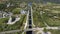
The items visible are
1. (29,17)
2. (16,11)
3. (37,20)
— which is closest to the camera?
(37,20)

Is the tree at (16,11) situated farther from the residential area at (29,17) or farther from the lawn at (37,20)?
the lawn at (37,20)

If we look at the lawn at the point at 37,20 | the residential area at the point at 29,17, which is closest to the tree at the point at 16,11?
the residential area at the point at 29,17

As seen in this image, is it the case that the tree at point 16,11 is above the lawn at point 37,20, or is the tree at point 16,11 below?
above

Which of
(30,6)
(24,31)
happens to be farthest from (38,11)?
(24,31)

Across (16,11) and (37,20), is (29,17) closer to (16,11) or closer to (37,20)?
(37,20)

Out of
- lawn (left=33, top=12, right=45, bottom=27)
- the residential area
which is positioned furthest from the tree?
lawn (left=33, top=12, right=45, bottom=27)

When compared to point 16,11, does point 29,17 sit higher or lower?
lower

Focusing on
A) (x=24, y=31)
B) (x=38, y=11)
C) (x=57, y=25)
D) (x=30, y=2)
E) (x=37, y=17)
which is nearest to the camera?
(x=24, y=31)

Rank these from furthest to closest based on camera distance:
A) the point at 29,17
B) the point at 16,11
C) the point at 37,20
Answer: the point at 16,11 → the point at 29,17 → the point at 37,20

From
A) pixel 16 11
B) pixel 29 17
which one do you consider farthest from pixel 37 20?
pixel 16 11

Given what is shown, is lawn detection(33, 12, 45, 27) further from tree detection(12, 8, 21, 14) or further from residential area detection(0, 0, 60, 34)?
tree detection(12, 8, 21, 14)

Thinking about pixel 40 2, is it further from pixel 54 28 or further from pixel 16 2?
pixel 54 28
